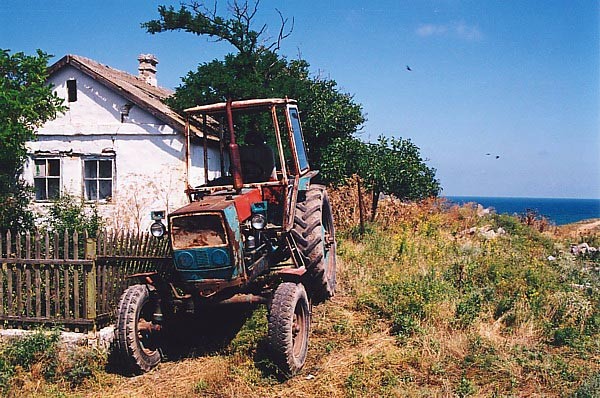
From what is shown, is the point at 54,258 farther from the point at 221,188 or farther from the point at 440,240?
the point at 440,240

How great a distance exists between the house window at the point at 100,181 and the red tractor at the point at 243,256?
664cm

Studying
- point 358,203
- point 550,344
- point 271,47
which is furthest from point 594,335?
point 271,47

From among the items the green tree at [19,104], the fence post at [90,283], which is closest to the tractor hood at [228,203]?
the fence post at [90,283]

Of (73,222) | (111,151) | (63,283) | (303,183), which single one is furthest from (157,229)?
(111,151)

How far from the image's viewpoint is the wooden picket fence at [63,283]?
6.35 m

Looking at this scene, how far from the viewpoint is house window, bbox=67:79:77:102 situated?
13352 millimetres

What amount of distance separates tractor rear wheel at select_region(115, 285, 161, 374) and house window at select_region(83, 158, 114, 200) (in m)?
7.39

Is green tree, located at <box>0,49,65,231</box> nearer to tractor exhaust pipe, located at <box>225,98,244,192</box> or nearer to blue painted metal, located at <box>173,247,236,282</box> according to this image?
tractor exhaust pipe, located at <box>225,98,244,192</box>

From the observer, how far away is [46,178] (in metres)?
13.1

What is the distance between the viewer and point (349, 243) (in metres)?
11.9

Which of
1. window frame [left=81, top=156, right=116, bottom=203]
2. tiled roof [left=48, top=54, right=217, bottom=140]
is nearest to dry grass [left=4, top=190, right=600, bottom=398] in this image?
tiled roof [left=48, top=54, right=217, bottom=140]

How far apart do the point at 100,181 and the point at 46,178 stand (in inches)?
50.0

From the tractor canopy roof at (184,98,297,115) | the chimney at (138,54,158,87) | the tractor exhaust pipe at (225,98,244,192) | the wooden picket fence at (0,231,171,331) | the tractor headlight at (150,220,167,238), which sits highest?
the chimney at (138,54,158,87)

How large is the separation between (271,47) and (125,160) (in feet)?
18.7
